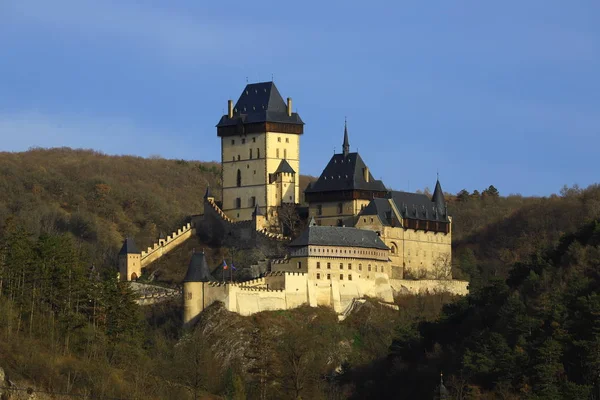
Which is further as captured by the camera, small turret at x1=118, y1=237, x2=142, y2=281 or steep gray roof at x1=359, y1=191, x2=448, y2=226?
small turret at x1=118, y1=237, x2=142, y2=281

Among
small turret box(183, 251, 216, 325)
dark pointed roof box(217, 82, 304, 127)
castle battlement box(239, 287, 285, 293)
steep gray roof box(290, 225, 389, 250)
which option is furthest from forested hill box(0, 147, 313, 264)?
castle battlement box(239, 287, 285, 293)

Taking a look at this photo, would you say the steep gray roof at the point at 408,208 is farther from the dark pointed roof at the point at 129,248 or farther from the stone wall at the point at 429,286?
the dark pointed roof at the point at 129,248

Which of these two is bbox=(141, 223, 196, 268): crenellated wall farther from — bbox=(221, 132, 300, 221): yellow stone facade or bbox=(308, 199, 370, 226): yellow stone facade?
bbox=(308, 199, 370, 226): yellow stone facade

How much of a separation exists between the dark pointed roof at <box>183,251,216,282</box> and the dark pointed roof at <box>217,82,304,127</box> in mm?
15239

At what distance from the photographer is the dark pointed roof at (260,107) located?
395ft

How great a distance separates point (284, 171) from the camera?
119562 mm

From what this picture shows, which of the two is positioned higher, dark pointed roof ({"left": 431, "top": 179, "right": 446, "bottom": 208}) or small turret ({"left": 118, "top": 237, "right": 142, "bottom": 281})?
dark pointed roof ({"left": 431, "top": 179, "right": 446, "bottom": 208})

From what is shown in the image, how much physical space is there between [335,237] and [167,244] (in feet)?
46.9

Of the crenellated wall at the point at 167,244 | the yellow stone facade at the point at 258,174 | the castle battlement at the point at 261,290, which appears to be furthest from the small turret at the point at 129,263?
the castle battlement at the point at 261,290

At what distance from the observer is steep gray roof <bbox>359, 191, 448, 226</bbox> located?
4540 inches

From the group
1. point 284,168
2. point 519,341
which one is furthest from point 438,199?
point 519,341

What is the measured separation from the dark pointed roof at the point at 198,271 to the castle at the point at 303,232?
0.06 metres

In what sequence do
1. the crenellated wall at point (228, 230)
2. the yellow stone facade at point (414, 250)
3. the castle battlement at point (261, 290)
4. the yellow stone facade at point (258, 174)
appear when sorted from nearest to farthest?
the castle battlement at point (261, 290) → the yellow stone facade at point (414, 250) → the crenellated wall at point (228, 230) → the yellow stone facade at point (258, 174)

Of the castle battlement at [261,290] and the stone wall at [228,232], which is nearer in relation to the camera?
the castle battlement at [261,290]
